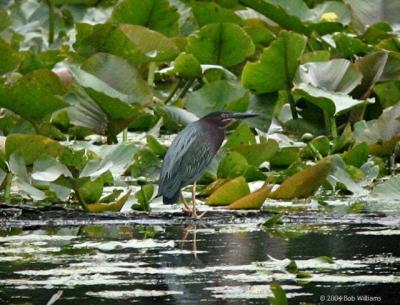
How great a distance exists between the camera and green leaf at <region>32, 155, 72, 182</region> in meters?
6.40

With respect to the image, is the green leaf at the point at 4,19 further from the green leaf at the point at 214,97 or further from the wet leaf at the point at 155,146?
the wet leaf at the point at 155,146

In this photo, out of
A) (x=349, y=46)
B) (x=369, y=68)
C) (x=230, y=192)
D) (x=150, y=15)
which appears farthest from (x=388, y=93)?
(x=230, y=192)

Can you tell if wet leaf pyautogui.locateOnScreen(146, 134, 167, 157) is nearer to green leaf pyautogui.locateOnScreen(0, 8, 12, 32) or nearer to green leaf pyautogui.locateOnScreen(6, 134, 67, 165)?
green leaf pyautogui.locateOnScreen(6, 134, 67, 165)

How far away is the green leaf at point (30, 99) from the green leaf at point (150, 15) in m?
1.64

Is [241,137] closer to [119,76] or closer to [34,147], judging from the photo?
[119,76]

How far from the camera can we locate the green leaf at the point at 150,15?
927 centimetres

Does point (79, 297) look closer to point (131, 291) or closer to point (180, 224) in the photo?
point (131, 291)

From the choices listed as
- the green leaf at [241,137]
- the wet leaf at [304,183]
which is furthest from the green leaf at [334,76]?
the wet leaf at [304,183]

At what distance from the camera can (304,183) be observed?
683 cm

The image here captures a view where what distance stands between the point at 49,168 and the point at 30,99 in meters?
1.06

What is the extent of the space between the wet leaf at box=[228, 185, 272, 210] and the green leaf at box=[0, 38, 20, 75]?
1.91m

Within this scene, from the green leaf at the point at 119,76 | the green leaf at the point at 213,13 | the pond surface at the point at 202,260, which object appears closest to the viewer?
the pond surface at the point at 202,260

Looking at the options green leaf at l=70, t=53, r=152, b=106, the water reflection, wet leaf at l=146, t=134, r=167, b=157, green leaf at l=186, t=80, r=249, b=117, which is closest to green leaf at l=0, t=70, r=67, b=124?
green leaf at l=70, t=53, r=152, b=106

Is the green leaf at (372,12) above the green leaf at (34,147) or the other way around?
the other way around
